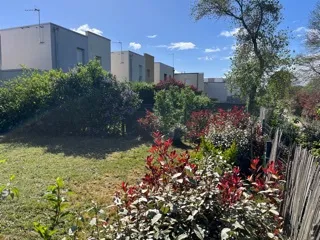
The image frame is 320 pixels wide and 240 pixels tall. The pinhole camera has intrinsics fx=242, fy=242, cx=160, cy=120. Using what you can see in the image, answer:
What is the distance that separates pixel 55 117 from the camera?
399 inches

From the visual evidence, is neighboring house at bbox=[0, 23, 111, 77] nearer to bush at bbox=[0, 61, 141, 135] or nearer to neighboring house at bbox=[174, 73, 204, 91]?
bush at bbox=[0, 61, 141, 135]

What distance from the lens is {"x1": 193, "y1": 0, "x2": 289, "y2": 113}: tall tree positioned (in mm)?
13117

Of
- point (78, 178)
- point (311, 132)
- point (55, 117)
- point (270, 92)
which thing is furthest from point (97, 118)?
point (270, 92)

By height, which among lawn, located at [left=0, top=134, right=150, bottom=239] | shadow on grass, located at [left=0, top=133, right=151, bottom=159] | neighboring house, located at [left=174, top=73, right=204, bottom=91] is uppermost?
neighboring house, located at [left=174, top=73, right=204, bottom=91]

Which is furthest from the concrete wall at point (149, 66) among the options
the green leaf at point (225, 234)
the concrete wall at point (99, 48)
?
the green leaf at point (225, 234)

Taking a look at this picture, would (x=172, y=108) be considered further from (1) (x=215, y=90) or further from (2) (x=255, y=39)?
(1) (x=215, y=90)

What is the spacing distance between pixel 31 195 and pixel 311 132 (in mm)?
7632

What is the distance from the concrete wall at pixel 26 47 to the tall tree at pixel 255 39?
9843mm

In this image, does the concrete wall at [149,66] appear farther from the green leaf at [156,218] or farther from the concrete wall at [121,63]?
the green leaf at [156,218]

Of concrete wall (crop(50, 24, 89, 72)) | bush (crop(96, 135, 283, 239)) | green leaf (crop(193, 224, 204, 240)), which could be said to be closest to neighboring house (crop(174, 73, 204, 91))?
concrete wall (crop(50, 24, 89, 72))

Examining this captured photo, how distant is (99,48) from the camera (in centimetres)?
2061

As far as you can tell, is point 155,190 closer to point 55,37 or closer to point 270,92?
point 270,92

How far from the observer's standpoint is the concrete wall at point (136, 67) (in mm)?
25562

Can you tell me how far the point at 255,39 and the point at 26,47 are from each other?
14.9 meters
